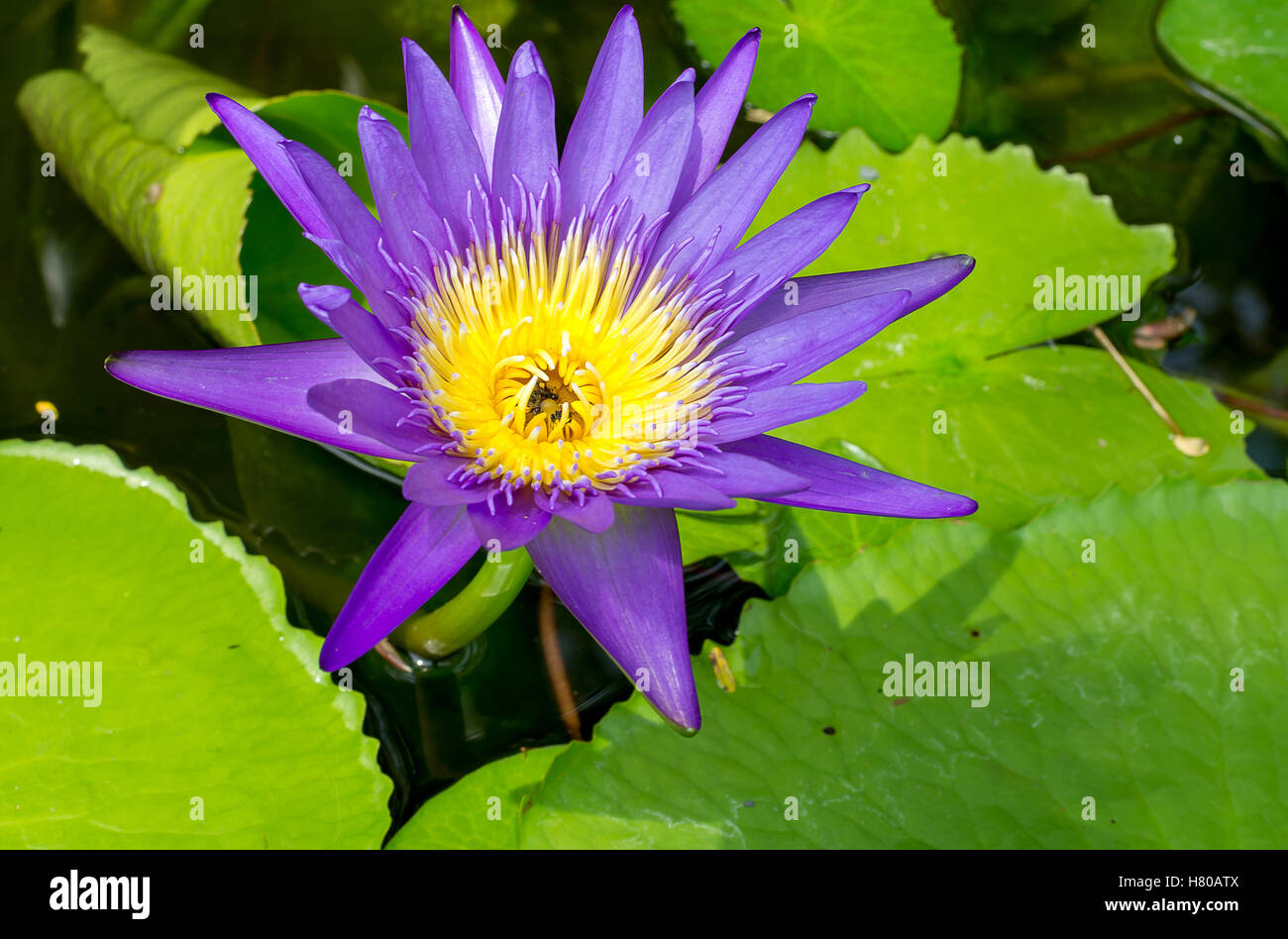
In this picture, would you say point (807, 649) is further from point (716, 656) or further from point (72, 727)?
point (72, 727)

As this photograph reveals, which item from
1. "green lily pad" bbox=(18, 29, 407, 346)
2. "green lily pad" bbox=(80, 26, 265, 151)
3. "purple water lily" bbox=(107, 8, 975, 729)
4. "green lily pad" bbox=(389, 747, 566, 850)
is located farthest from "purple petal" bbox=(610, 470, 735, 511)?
"green lily pad" bbox=(80, 26, 265, 151)

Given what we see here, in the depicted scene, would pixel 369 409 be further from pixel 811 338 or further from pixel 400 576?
pixel 811 338

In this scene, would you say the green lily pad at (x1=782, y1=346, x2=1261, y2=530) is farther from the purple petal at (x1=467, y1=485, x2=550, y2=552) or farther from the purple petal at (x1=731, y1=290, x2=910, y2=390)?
the purple petal at (x1=467, y1=485, x2=550, y2=552)

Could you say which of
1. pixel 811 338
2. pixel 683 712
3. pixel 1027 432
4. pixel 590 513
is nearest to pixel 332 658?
pixel 590 513

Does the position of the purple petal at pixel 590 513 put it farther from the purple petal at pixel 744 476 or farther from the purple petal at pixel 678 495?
the purple petal at pixel 744 476

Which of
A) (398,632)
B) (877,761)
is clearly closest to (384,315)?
(398,632)
